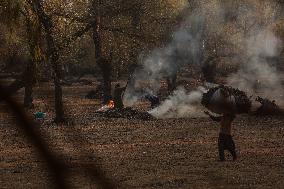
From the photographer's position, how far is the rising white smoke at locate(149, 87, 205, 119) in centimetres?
2624

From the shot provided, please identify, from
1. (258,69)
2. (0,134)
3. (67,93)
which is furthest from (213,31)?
(0,134)

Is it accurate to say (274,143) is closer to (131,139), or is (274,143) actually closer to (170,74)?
(131,139)

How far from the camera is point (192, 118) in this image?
24922 mm

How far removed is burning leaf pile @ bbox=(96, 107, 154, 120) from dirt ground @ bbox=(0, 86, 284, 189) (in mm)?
802

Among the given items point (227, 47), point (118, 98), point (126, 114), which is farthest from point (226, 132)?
point (227, 47)

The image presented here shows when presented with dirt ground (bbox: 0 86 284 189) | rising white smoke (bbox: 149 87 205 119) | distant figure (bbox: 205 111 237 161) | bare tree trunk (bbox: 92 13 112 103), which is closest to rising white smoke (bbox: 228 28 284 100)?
rising white smoke (bbox: 149 87 205 119)

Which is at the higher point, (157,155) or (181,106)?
(181,106)

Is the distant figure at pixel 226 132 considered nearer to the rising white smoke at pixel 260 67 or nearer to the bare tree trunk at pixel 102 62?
the bare tree trunk at pixel 102 62

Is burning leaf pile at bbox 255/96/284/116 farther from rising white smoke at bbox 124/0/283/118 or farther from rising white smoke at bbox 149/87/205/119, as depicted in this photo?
rising white smoke at bbox 124/0/283/118

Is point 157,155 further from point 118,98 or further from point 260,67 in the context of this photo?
point 260,67

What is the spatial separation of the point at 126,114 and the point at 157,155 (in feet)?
36.6

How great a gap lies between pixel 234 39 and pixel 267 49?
4.24 m

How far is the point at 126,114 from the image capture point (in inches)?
1009

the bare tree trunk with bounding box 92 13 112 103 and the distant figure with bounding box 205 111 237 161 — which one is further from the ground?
the bare tree trunk with bounding box 92 13 112 103
